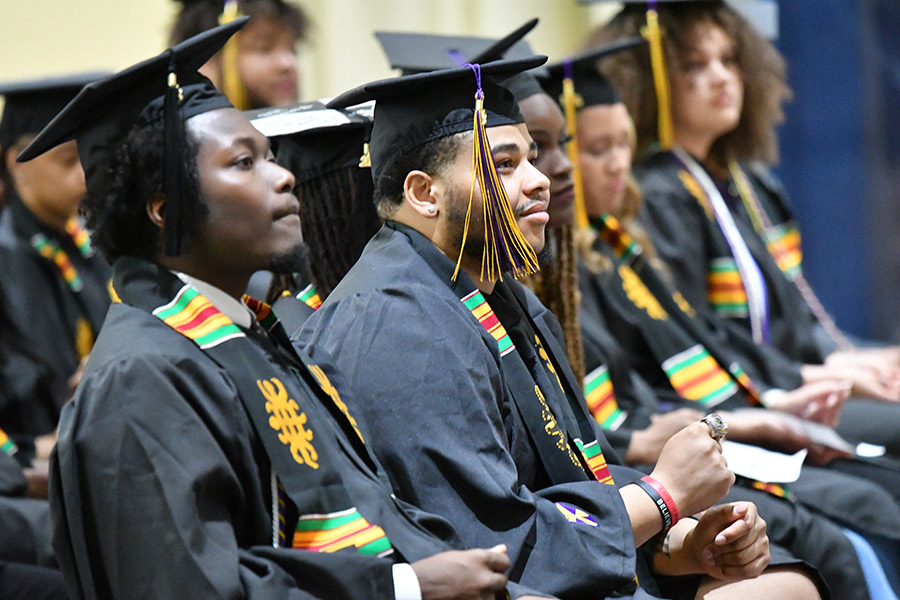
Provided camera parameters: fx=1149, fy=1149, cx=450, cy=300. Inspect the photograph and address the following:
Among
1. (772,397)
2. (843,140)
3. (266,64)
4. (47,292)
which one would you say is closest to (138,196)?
(47,292)

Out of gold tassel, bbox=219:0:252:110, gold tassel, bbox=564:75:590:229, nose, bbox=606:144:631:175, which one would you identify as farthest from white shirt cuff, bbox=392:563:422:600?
gold tassel, bbox=219:0:252:110

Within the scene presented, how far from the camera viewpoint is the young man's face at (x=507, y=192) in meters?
1.88

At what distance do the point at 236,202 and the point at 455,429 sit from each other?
1.57 feet

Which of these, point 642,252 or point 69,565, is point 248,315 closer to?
point 69,565

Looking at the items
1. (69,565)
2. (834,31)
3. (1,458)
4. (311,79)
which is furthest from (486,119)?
(834,31)

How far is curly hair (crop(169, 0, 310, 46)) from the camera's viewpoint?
365cm

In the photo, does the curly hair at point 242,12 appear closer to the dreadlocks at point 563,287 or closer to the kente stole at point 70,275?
the kente stole at point 70,275

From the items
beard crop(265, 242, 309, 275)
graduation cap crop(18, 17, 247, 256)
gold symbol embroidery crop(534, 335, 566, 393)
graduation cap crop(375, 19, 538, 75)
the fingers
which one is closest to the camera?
the fingers

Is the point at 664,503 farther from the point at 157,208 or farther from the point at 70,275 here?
the point at 70,275

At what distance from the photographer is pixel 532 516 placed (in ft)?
5.63

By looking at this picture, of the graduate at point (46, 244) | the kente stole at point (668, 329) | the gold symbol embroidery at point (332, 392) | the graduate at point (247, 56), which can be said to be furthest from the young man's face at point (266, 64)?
the gold symbol embroidery at point (332, 392)

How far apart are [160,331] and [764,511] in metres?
1.57

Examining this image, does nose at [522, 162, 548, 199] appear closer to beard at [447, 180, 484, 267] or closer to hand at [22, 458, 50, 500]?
beard at [447, 180, 484, 267]

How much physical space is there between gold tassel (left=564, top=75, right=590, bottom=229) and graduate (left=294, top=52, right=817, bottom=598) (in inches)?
44.5
